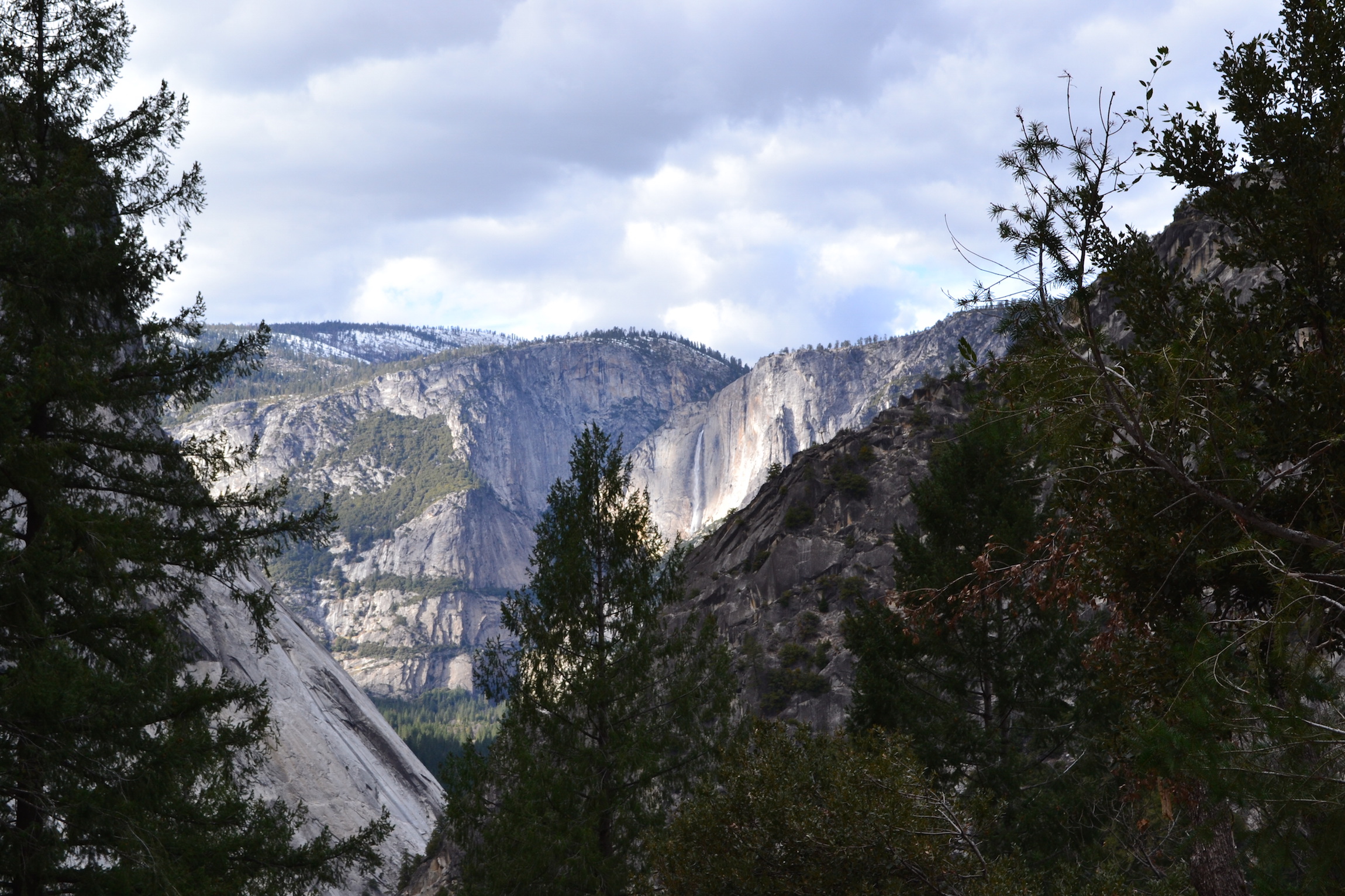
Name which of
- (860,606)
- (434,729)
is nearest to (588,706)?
(860,606)

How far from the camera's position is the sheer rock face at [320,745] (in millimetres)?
33469

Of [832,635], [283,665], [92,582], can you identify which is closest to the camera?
[92,582]

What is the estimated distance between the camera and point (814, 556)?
191 feet

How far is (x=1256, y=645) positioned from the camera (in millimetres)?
5441

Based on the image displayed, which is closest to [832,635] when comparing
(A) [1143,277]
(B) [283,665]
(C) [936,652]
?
(B) [283,665]

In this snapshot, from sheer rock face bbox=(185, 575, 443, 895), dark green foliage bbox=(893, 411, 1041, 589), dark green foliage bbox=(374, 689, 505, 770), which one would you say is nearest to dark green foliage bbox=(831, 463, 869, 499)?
sheer rock face bbox=(185, 575, 443, 895)

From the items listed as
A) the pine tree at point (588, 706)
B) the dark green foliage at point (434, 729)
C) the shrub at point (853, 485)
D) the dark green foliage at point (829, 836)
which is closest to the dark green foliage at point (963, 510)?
the pine tree at point (588, 706)

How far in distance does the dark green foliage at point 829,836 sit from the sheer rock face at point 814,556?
1401 inches

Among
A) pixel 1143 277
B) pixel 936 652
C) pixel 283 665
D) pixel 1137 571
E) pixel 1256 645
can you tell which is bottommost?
pixel 283 665

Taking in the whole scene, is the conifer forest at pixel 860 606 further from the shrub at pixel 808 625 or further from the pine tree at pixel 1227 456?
the shrub at pixel 808 625

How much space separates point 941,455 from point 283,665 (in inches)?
1355

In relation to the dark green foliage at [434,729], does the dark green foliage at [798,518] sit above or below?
above

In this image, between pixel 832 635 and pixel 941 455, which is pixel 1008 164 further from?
pixel 832 635

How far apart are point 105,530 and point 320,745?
32.0m
